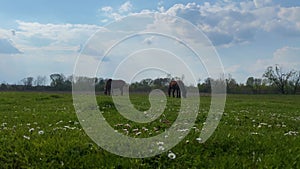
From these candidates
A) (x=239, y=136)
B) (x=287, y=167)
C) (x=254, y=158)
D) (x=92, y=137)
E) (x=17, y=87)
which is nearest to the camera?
(x=287, y=167)

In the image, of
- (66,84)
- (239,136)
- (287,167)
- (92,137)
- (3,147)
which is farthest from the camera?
(66,84)

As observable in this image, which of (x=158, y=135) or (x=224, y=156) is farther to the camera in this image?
(x=158, y=135)

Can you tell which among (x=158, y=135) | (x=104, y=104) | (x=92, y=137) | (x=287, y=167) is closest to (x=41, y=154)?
(x=92, y=137)

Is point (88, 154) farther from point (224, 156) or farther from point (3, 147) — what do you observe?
point (224, 156)

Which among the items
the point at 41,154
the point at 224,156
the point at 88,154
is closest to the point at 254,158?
the point at 224,156

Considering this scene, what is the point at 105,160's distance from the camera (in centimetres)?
764

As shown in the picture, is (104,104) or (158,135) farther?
(104,104)

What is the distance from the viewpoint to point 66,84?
92.9 m

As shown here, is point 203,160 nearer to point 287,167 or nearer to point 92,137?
point 287,167

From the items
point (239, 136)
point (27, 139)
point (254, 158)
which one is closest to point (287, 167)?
point (254, 158)

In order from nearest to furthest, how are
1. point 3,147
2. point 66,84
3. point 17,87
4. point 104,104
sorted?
point 3,147
point 104,104
point 66,84
point 17,87

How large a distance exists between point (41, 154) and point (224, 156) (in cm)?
412

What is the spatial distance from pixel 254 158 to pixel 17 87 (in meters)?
104

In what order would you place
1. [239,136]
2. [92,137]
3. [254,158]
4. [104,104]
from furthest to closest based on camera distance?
[104,104] → [239,136] → [92,137] → [254,158]
